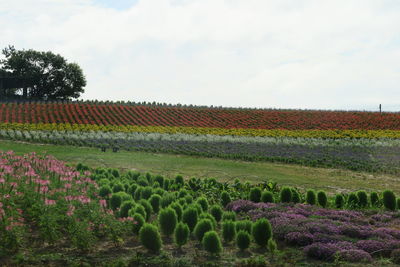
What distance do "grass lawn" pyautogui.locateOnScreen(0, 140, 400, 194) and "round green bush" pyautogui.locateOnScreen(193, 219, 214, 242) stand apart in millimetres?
6142

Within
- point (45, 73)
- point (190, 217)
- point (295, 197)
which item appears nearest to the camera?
point (190, 217)

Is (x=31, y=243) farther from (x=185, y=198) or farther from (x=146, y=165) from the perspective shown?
(x=146, y=165)

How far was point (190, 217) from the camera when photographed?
6.55 meters

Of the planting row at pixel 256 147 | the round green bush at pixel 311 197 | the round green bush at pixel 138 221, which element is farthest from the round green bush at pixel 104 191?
the planting row at pixel 256 147

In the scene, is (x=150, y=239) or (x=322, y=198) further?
(x=322, y=198)

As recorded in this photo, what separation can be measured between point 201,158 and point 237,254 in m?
11.2

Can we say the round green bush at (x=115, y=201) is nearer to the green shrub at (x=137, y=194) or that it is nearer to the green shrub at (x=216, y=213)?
the green shrub at (x=137, y=194)

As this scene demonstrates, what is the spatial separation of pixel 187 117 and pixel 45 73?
26.0 meters

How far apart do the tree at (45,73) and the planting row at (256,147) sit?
100 feet

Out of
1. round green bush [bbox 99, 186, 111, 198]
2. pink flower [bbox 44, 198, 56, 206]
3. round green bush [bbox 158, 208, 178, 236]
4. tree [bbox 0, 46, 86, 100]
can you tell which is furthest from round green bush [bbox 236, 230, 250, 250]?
tree [bbox 0, 46, 86, 100]

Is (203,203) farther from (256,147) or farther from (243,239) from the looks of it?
(256,147)

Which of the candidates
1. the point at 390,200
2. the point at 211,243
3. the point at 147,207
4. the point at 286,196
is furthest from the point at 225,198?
the point at 390,200

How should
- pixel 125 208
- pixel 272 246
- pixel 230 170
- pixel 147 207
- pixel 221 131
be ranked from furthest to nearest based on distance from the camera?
pixel 221 131 < pixel 230 170 < pixel 147 207 < pixel 125 208 < pixel 272 246

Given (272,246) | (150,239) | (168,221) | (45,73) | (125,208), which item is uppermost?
(45,73)
